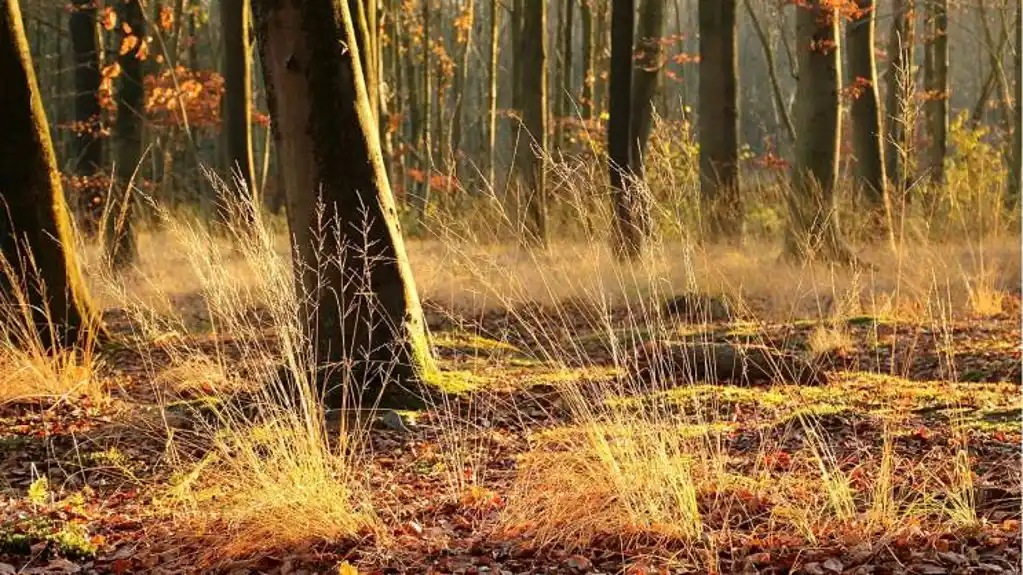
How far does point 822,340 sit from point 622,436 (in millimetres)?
3734

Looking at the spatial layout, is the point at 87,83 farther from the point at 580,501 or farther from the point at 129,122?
the point at 580,501

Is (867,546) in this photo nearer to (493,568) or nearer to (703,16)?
(493,568)

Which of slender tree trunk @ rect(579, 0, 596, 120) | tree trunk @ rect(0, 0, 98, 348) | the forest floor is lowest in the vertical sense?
the forest floor

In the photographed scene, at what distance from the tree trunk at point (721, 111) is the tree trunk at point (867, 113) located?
137 cm

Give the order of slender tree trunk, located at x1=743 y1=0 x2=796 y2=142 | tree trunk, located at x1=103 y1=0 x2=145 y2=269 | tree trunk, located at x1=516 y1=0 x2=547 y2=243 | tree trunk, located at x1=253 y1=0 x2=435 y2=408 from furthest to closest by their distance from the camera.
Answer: slender tree trunk, located at x1=743 y1=0 x2=796 y2=142 → tree trunk, located at x1=516 y1=0 x2=547 y2=243 → tree trunk, located at x1=103 y1=0 x2=145 y2=269 → tree trunk, located at x1=253 y1=0 x2=435 y2=408

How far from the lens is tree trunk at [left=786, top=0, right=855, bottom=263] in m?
10.4

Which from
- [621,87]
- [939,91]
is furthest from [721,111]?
[939,91]

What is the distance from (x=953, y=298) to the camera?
922 cm

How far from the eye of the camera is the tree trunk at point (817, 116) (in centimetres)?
1037

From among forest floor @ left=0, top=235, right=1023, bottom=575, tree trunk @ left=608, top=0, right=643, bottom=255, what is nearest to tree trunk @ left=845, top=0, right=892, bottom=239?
tree trunk @ left=608, top=0, right=643, bottom=255

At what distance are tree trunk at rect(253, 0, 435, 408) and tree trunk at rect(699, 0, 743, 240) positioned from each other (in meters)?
7.35

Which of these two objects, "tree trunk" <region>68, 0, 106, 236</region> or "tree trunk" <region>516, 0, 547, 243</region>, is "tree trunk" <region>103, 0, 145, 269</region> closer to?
"tree trunk" <region>68, 0, 106, 236</region>

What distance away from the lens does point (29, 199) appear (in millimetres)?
6387

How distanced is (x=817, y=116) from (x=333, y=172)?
22.1 ft
